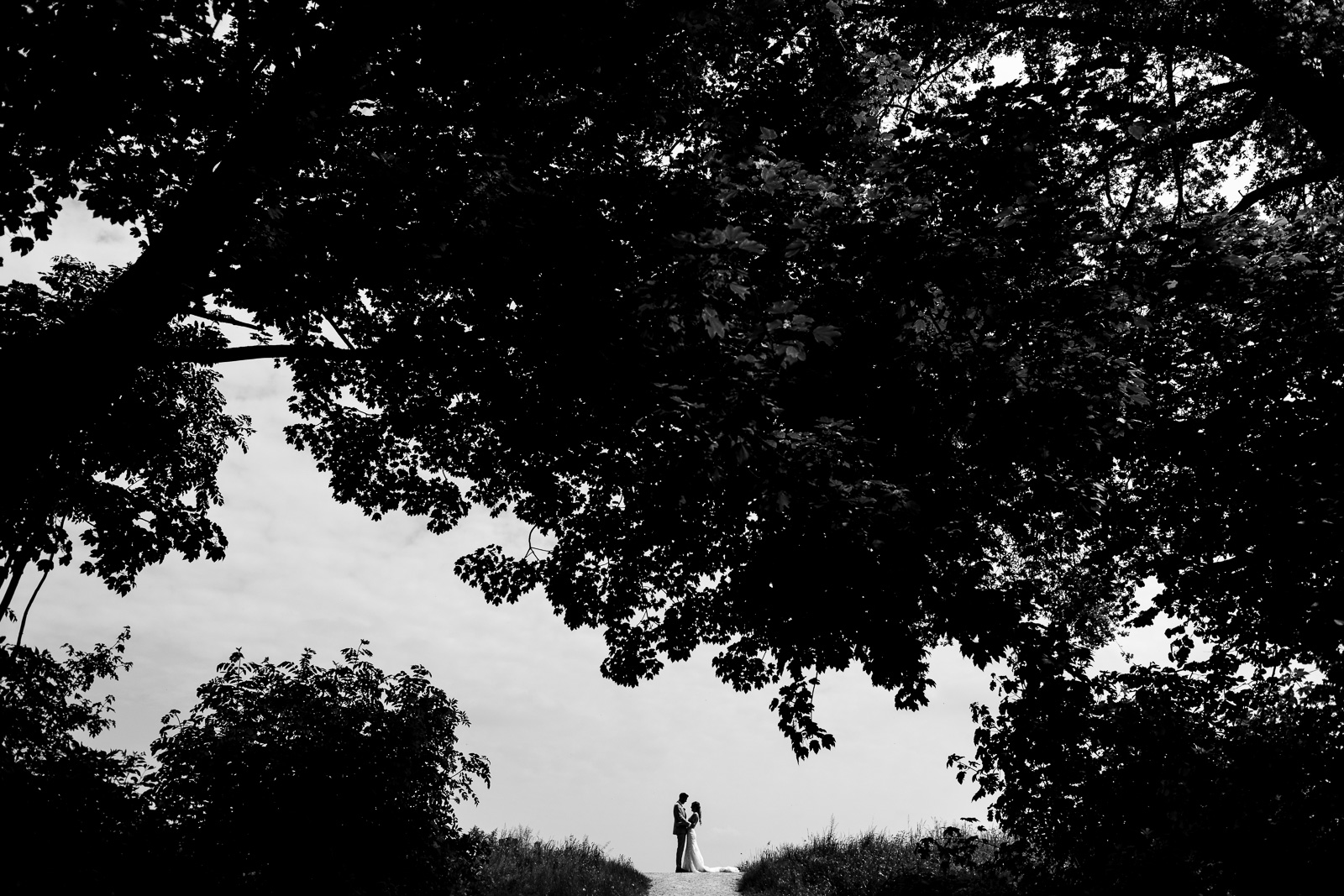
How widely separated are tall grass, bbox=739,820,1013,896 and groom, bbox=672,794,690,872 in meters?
2.97

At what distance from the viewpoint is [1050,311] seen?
10039mm

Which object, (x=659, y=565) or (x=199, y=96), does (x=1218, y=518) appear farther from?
(x=199, y=96)

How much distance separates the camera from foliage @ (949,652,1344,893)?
6.59 m

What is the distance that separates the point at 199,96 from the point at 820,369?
273 inches

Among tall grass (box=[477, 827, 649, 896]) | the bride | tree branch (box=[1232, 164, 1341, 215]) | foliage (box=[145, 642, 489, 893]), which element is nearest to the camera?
foliage (box=[145, 642, 489, 893])

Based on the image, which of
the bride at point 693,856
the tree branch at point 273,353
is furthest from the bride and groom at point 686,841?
the tree branch at point 273,353

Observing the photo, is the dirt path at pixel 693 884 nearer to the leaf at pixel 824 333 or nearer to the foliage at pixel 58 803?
the foliage at pixel 58 803

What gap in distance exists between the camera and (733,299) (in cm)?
860

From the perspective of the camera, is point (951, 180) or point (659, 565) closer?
point (951, 180)

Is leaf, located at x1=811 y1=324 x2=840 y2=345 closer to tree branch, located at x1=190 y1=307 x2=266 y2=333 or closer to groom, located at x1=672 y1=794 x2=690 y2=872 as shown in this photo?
tree branch, located at x1=190 y1=307 x2=266 y2=333

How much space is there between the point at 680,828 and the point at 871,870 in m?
7.99

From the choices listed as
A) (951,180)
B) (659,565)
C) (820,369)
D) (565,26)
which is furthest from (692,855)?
(565,26)

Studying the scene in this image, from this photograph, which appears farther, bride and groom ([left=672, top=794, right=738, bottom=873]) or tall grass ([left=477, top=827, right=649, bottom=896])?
bride and groom ([left=672, top=794, right=738, bottom=873])

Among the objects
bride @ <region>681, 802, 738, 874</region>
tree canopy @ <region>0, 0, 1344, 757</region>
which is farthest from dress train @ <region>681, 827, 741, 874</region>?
tree canopy @ <region>0, 0, 1344, 757</region>
